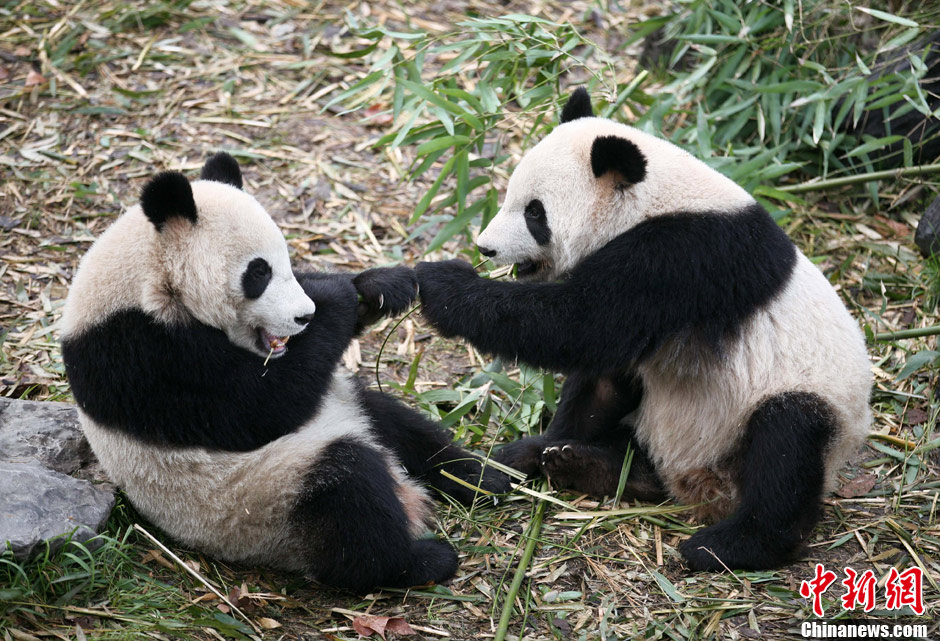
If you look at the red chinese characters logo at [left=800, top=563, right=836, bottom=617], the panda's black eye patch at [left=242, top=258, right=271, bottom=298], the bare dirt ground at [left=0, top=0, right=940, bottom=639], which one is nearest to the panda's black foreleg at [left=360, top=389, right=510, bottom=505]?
the bare dirt ground at [left=0, top=0, right=940, bottom=639]

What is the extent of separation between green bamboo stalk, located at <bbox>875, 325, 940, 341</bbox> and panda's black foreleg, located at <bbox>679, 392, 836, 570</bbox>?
60.6 inches

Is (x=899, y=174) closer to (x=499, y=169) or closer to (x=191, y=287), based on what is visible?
(x=499, y=169)

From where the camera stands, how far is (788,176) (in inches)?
279

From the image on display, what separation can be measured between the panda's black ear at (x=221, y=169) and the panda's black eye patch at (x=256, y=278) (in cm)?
62

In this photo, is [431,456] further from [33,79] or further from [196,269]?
[33,79]

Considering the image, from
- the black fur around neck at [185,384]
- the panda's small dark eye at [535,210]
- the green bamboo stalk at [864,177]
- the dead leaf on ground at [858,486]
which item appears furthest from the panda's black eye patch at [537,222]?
the green bamboo stalk at [864,177]

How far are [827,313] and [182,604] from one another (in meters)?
3.21

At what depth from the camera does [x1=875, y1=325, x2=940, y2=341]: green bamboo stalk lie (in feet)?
17.0

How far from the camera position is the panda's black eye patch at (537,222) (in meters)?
4.33

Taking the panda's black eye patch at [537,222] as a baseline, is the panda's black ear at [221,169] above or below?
above

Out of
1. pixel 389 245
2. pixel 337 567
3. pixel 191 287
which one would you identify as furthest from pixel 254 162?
pixel 337 567

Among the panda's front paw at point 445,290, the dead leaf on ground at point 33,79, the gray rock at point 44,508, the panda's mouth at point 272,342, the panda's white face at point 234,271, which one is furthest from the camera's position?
the dead leaf on ground at point 33,79

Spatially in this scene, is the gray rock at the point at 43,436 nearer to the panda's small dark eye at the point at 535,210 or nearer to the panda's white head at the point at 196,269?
the panda's white head at the point at 196,269

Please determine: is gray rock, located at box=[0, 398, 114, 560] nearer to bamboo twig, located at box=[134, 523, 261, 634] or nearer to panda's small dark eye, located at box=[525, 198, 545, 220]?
bamboo twig, located at box=[134, 523, 261, 634]
